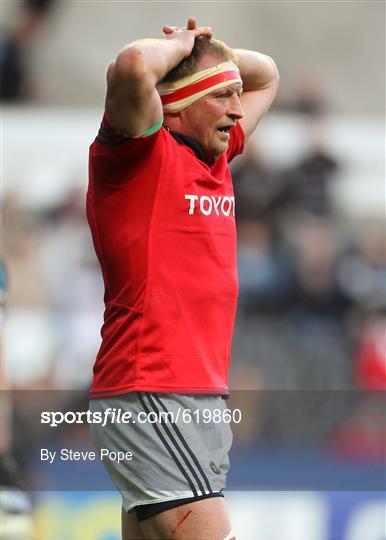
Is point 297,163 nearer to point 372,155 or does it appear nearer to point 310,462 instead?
point 372,155

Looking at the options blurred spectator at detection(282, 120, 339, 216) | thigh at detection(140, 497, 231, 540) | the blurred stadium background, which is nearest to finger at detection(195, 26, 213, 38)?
thigh at detection(140, 497, 231, 540)

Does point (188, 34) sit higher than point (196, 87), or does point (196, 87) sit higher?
point (188, 34)

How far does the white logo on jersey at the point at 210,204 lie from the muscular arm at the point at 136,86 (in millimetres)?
276

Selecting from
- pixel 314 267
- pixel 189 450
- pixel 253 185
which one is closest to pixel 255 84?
pixel 189 450

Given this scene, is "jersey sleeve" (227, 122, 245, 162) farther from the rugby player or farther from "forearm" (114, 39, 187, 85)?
"forearm" (114, 39, 187, 85)

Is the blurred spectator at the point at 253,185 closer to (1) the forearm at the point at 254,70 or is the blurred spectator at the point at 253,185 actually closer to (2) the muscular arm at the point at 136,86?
(1) the forearm at the point at 254,70

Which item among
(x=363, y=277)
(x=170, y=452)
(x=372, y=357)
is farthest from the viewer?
(x=363, y=277)

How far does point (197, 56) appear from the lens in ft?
11.1

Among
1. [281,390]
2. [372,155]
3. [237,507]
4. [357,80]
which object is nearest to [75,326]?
[281,390]

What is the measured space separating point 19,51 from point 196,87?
18.2ft

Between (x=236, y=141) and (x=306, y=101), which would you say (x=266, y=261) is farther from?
(x=236, y=141)

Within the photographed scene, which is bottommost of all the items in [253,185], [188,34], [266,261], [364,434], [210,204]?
[364,434]

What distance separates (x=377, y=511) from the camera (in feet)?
16.0

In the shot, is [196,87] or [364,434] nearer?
[196,87]
